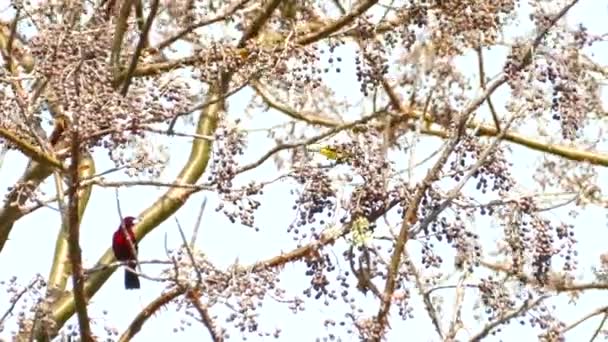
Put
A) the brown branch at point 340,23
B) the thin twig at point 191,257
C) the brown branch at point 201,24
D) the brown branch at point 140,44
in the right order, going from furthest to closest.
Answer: the brown branch at point 201,24
the brown branch at point 340,23
the brown branch at point 140,44
the thin twig at point 191,257

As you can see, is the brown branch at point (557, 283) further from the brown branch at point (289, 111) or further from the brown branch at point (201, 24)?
the brown branch at point (201, 24)

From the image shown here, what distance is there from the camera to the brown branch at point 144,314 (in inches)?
204

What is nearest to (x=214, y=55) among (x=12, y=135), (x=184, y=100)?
(x=184, y=100)

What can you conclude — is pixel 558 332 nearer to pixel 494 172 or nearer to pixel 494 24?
pixel 494 172

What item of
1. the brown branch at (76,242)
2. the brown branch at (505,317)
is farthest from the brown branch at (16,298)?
the brown branch at (505,317)

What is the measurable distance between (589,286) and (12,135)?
14.1ft

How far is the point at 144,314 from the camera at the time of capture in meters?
5.56

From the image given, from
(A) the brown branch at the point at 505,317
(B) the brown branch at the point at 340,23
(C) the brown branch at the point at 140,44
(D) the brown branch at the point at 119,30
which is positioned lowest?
(A) the brown branch at the point at 505,317

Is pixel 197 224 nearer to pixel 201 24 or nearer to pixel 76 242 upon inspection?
pixel 76 242

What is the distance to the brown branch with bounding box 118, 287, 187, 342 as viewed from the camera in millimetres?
5180

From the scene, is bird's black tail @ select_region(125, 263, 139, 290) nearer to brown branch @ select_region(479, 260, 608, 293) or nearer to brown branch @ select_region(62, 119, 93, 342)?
brown branch @ select_region(62, 119, 93, 342)

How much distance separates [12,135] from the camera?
4.98 m

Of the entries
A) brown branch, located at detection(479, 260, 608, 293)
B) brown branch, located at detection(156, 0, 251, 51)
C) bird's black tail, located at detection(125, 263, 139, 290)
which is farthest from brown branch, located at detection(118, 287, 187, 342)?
brown branch, located at detection(156, 0, 251, 51)

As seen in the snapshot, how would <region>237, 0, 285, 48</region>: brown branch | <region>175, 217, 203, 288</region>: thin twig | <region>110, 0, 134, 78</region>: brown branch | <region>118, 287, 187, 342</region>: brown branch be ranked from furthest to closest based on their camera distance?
<region>237, 0, 285, 48</region>: brown branch < <region>110, 0, 134, 78</region>: brown branch < <region>118, 287, 187, 342</region>: brown branch < <region>175, 217, 203, 288</region>: thin twig
